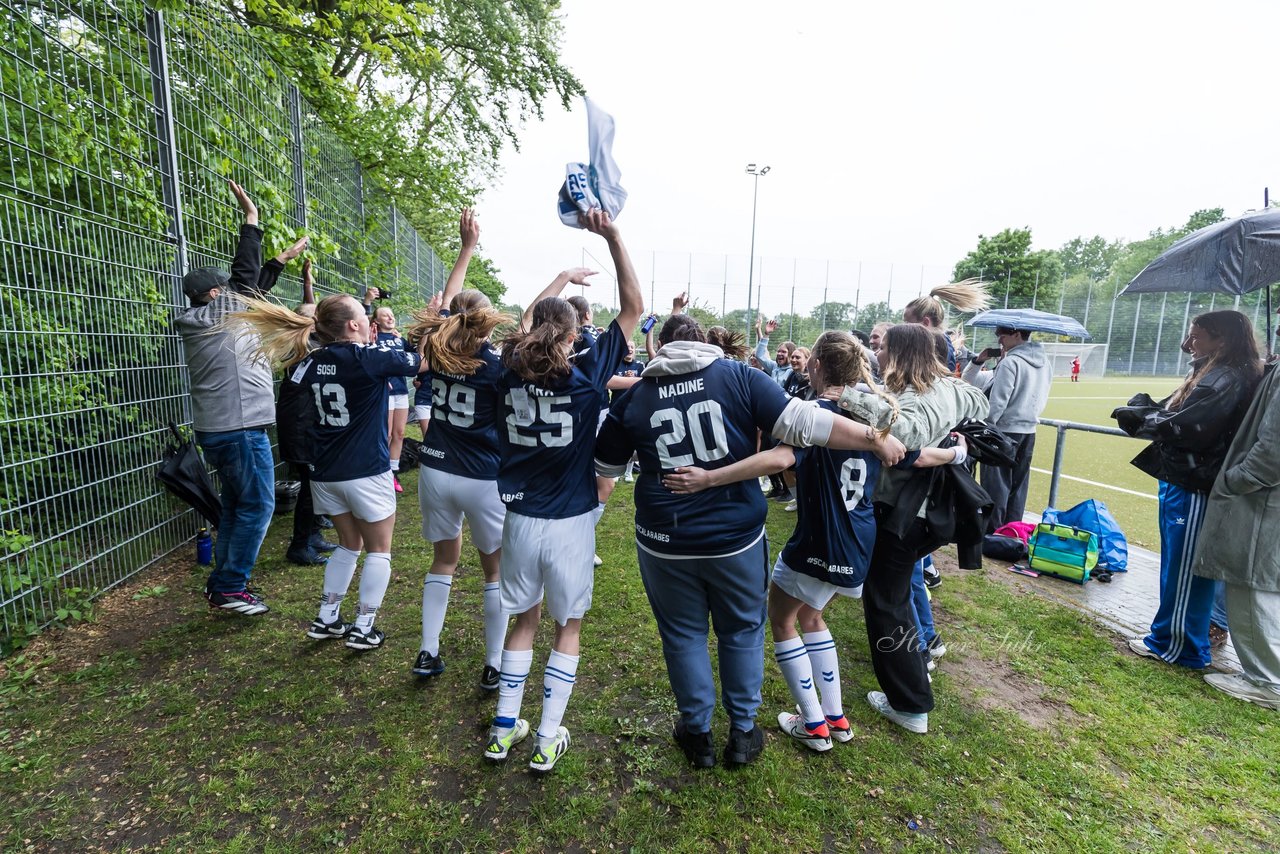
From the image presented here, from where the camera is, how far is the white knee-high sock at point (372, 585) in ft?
11.3

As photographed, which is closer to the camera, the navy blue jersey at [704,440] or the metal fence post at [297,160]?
the navy blue jersey at [704,440]

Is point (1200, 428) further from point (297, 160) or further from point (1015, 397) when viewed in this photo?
point (297, 160)

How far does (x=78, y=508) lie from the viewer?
372 cm

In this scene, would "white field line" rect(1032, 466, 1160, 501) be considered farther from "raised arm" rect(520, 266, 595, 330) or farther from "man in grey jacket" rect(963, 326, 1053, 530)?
"raised arm" rect(520, 266, 595, 330)

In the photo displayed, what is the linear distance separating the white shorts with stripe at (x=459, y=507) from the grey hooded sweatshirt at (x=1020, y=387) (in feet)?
15.8

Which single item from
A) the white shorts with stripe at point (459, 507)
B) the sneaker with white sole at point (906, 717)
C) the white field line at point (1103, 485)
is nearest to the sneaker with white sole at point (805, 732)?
the sneaker with white sole at point (906, 717)

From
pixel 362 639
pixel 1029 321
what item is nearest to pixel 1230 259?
pixel 1029 321

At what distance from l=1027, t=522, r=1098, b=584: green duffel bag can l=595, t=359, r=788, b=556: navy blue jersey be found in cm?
411

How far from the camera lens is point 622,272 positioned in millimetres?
2537

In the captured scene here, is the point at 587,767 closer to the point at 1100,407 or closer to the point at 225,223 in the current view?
the point at 225,223

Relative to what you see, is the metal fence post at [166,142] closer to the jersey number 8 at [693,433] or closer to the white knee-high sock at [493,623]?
the white knee-high sock at [493,623]

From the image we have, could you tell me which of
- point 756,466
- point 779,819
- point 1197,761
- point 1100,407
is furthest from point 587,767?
point 1100,407

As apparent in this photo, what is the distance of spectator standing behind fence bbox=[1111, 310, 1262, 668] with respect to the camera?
3561 millimetres

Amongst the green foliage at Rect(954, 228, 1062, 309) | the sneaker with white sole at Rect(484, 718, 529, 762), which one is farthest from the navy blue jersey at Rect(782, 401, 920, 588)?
the green foliage at Rect(954, 228, 1062, 309)
